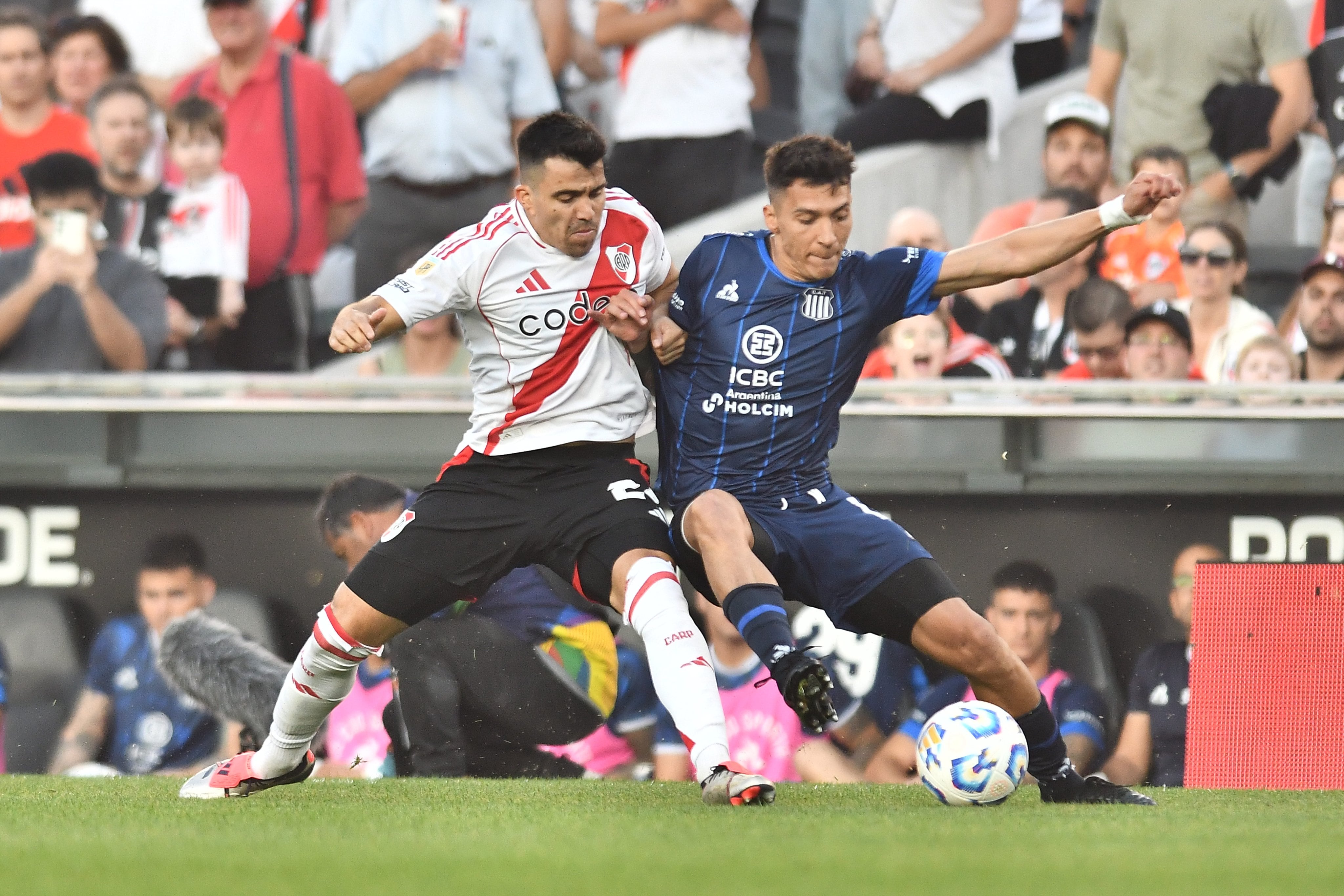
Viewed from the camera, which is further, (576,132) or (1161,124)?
(1161,124)

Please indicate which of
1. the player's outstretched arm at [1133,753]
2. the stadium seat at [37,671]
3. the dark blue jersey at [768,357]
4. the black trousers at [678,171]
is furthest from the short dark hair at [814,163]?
the stadium seat at [37,671]

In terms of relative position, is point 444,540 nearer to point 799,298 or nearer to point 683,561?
point 683,561

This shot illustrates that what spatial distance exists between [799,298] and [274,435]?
303cm

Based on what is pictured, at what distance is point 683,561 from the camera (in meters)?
5.08

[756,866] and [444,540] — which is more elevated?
[444,540]

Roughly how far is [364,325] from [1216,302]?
450 cm

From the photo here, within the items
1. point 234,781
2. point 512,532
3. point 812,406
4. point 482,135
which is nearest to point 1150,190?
point 812,406

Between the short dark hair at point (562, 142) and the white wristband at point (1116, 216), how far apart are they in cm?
150

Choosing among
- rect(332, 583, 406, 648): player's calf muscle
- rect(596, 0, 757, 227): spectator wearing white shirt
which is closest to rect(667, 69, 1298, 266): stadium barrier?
rect(596, 0, 757, 227): spectator wearing white shirt

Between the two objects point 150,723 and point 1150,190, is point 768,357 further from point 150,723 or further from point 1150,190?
point 150,723

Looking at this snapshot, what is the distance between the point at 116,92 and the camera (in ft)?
27.0

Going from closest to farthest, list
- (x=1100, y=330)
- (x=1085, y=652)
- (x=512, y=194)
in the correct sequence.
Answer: (x=1085, y=652), (x=1100, y=330), (x=512, y=194)

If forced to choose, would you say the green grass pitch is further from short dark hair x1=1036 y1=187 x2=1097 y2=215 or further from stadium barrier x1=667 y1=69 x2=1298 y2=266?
stadium barrier x1=667 y1=69 x2=1298 y2=266

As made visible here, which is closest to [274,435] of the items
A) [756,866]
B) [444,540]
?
[444,540]
